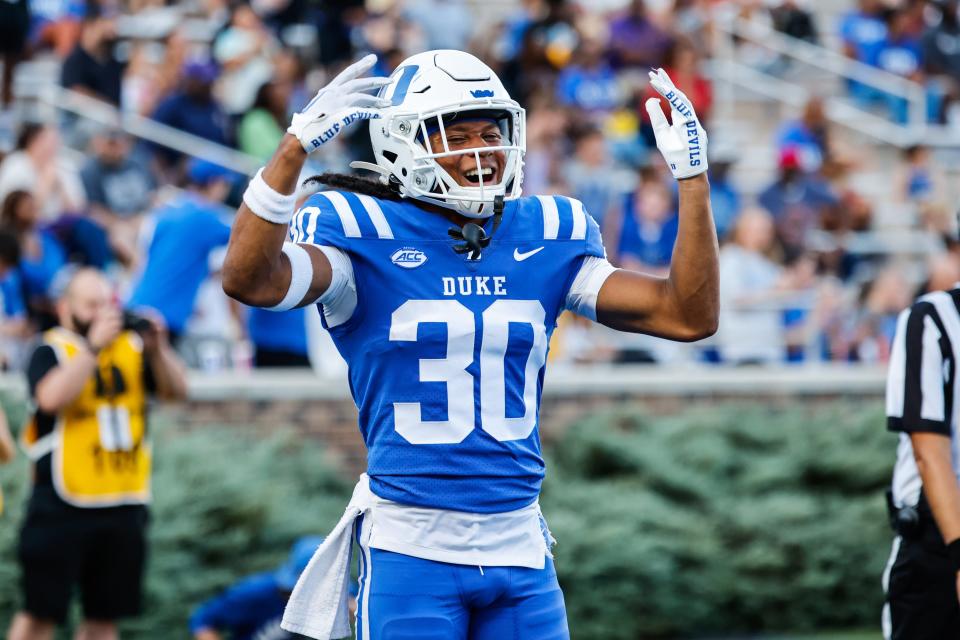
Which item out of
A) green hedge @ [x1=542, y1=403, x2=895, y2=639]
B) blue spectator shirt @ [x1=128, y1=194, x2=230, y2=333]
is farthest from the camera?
green hedge @ [x1=542, y1=403, x2=895, y2=639]

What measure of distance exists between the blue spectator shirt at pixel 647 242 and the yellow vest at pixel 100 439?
181 inches

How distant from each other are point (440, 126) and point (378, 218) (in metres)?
0.27

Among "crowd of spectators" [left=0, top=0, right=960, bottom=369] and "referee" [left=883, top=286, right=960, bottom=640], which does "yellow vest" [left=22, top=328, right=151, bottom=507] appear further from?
"referee" [left=883, top=286, right=960, bottom=640]

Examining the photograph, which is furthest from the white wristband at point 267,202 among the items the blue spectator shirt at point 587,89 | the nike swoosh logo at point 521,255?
the blue spectator shirt at point 587,89

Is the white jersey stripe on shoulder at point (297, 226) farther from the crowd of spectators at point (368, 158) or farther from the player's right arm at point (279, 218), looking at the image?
the crowd of spectators at point (368, 158)

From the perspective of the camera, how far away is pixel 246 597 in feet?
21.7

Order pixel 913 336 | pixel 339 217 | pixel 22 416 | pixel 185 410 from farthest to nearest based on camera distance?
1. pixel 185 410
2. pixel 22 416
3. pixel 913 336
4. pixel 339 217

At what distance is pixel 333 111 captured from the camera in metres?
3.65

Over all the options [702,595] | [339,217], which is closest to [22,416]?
[702,595]

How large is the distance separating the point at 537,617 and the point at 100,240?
Result: 651 centimetres

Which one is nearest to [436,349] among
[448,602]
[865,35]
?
[448,602]

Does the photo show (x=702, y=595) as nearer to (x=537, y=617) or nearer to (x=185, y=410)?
(x=185, y=410)

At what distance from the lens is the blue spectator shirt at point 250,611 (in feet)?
21.7

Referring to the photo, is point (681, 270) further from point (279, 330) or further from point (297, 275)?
point (279, 330)
